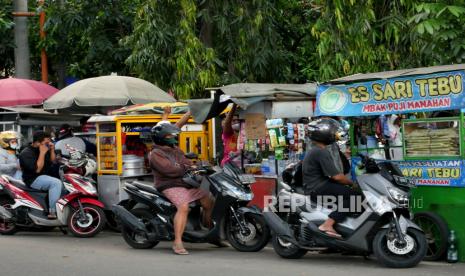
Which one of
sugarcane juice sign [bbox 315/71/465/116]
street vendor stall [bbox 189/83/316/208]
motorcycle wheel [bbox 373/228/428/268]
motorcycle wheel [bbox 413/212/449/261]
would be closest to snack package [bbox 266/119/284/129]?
street vendor stall [bbox 189/83/316/208]

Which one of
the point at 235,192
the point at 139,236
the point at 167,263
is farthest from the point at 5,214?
the point at 235,192

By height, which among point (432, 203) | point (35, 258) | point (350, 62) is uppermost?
point (350, 62)

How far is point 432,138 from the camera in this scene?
8.41 metres

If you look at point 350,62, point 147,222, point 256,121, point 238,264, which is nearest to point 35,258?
point 147,222

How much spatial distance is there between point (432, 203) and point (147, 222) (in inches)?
138

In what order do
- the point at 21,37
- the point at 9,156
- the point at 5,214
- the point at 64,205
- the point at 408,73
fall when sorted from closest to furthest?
the point at 408,73
the point at 64,205
the point at 5,214
the point at 9,156
the point at 21,37

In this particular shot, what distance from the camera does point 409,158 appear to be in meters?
8.59

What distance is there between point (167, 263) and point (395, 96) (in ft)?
10.6

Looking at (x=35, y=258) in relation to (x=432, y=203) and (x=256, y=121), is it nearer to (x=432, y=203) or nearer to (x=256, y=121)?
(x=256, y=121)

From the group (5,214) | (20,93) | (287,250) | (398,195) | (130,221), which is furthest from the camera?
(20,93)

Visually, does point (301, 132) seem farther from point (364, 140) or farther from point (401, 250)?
point (401, 250)

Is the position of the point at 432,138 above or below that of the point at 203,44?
below

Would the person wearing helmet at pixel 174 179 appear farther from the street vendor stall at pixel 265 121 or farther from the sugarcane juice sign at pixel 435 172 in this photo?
the sugarcane juice sign at pixel 435 172

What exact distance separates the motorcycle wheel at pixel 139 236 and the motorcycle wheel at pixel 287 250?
1713mm
